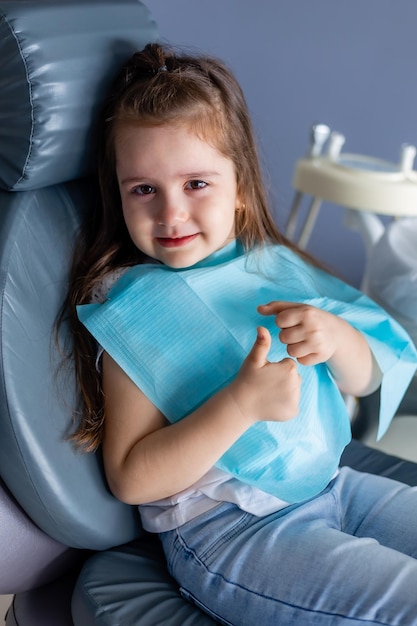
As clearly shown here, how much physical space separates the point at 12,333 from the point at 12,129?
24 centimetres

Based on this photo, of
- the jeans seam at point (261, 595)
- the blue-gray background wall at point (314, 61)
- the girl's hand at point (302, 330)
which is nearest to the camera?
the jeans seam at point (261, 595)

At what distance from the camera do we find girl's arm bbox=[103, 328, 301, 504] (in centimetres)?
96

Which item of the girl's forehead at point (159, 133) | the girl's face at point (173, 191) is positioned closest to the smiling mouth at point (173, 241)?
the girl's face at point (173, 191)

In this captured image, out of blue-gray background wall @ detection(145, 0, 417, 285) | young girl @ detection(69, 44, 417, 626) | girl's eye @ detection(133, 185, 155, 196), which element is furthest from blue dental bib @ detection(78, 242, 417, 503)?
blue-gray background wall @ detection(145, 0, 417, 285)

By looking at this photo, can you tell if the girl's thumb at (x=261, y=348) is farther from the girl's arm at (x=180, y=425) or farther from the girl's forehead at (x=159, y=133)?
the girl's forehead at (x=159, y=133)

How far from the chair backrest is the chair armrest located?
17 mm

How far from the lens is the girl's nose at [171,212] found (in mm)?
1020

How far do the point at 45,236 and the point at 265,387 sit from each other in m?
0.34

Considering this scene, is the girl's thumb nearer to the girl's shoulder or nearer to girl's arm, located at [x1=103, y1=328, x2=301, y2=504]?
girl's arm, located at [x1=103, y1=328, x2=301, y2=504]

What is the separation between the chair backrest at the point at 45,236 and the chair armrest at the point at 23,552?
0.02 meters

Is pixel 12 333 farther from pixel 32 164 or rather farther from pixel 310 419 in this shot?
pixel 310 419

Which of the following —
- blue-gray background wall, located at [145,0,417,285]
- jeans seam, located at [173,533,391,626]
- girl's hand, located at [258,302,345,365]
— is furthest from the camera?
blue-gray background wall, located at [145,0,417,285]

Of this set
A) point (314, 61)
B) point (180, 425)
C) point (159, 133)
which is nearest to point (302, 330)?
point (180, 425)

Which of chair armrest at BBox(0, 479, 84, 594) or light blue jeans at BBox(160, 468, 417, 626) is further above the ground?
light blue jeans at BBox(160, 468, 417, 626)
